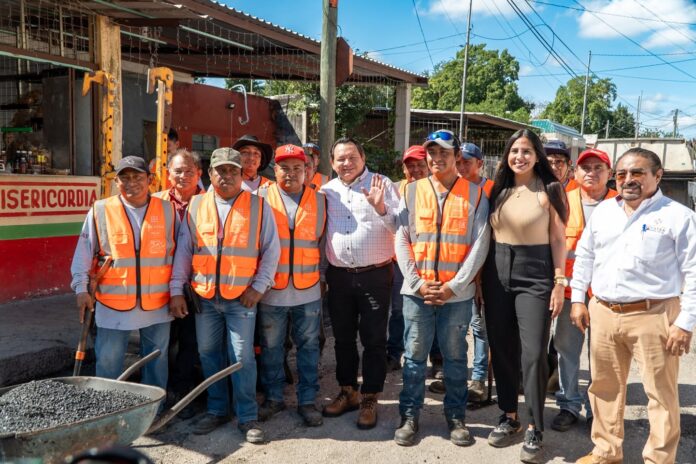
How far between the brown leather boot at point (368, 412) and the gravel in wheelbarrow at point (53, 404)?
5.39 ft

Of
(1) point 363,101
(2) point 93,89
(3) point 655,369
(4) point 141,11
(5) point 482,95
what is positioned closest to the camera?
(3) point 655,369

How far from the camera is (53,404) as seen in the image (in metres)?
2.85

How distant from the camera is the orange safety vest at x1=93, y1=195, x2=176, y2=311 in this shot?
367 centimetres

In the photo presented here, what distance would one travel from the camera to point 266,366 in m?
4.20

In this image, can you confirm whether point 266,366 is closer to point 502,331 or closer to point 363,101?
point 502,331

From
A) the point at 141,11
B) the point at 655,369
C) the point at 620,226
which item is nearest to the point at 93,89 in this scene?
the point at 141,11

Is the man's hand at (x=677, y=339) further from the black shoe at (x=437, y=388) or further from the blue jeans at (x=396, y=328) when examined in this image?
the blue jeans at (x=396, y=328)

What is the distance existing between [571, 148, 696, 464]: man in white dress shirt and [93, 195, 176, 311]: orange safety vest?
2.76 m

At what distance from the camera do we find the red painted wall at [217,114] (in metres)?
10.7

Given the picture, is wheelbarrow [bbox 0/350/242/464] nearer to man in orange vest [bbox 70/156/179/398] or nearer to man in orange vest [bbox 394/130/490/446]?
man in orange vest [bbox 70/156/179/398]

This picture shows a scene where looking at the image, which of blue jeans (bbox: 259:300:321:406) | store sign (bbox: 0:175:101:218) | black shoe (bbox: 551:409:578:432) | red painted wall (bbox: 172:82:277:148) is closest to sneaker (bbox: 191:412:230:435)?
blue jeans (bbox: 259:300:321:406)

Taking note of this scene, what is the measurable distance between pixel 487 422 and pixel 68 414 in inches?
111

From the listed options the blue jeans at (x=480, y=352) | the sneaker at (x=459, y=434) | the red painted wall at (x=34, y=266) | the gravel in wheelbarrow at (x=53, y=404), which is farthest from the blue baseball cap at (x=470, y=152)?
the red painted wall at (x=34, y=266)

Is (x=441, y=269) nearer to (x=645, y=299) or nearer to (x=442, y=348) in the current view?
(x=442, y=348)
